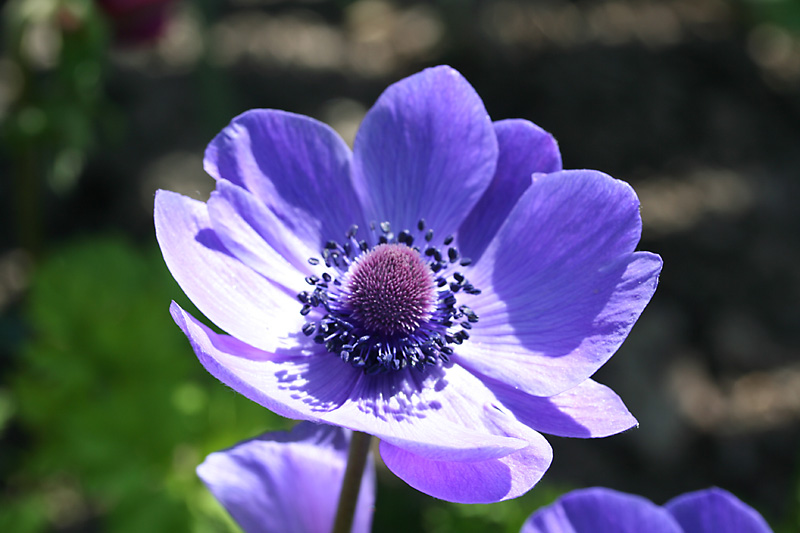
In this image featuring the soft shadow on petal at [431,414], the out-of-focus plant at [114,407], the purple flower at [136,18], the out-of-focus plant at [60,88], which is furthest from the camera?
the purple flower at [136,18]

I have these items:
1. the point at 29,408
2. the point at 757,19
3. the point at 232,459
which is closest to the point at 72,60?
the point at 29,408

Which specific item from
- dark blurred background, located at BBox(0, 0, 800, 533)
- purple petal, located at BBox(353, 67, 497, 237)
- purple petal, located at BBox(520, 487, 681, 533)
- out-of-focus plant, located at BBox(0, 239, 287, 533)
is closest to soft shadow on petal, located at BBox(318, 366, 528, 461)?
purple petal, located at BBox(520, 487, 681, 533)

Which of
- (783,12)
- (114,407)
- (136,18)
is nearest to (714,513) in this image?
(114,407)

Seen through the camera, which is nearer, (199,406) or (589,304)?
(589,304)

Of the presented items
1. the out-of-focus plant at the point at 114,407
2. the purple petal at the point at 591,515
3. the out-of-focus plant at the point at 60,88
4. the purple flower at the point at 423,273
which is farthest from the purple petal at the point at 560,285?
the out-of-focus plant at the point at 60,88

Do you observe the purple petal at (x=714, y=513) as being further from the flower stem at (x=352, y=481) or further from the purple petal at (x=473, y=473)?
the flower stem at (x=352, y=481)

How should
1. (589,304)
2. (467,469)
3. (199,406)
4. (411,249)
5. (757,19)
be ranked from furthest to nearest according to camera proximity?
(757,19)
(199,406)
(411,249)
(589,304)
(467,469)

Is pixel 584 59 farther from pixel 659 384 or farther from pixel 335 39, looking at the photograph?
pixel 659 384
